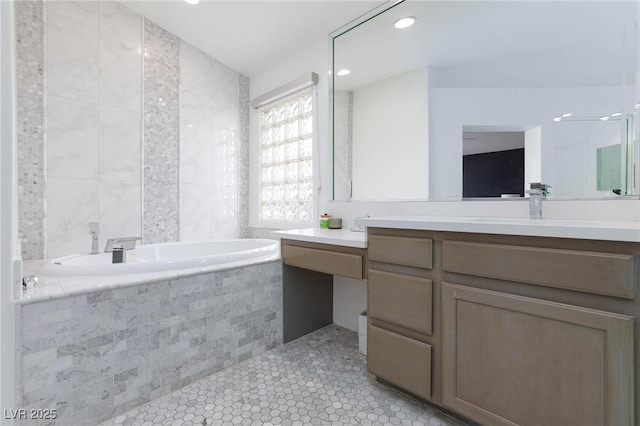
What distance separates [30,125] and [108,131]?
0.43 m

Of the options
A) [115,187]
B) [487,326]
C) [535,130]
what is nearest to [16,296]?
[115,187]

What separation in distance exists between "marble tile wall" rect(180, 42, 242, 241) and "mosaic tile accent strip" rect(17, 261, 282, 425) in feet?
4.13

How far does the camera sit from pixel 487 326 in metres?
1.10

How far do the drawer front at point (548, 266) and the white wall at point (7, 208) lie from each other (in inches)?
62.0

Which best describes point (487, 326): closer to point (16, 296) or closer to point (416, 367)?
point (416, 367)

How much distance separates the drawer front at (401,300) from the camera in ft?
4.16

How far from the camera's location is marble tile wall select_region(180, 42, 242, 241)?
2.71 metres

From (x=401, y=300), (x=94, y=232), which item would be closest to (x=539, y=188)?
(x=401, y=300)

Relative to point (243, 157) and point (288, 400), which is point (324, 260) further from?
point (243, 157)

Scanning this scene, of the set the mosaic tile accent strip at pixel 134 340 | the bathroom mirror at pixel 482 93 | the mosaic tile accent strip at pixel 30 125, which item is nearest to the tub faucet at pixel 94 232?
the mosaic tile accent strip at pixel 30 125

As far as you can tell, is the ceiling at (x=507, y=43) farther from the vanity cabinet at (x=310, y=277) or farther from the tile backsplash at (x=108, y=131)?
the tile backsplash at (x=108, y=131)

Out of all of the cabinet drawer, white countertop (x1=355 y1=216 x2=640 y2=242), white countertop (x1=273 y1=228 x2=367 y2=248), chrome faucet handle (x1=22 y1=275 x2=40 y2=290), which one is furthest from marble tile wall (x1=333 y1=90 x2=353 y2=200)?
chrome faucet handle (x1=22 y1=275 x2=40 y2=290)

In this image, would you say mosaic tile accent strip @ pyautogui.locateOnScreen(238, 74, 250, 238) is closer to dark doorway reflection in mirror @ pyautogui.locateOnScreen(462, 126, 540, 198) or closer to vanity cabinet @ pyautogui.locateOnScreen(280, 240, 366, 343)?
vanity cabinet @ pyautogui.locateOnScreen(280, 240, 366, 343)

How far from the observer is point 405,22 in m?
1.97
